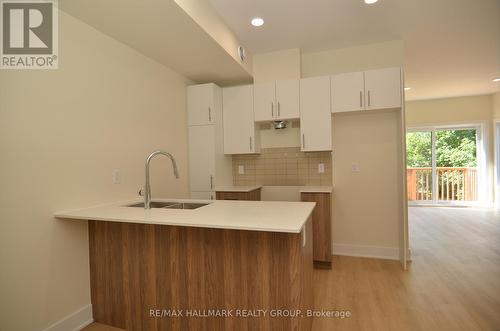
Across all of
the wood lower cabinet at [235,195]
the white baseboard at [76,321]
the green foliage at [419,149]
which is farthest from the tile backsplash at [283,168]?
the green foliage at [419,149]

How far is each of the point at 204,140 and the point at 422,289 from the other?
284 centimetres

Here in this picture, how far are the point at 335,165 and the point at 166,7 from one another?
263 cm

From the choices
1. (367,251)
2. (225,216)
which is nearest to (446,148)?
(367,251)

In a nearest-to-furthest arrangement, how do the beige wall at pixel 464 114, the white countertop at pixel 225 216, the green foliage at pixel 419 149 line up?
1. the white countertop at pixel 225 216
2. the beige wall at pixel 464 114
3. the green foliage at pixel 419 149

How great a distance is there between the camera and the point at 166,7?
6.15 ft

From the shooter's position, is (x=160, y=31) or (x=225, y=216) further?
(x=160, y=31)

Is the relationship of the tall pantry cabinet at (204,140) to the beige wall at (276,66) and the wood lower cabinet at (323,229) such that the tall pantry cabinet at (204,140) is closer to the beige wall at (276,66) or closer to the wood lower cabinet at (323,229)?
the beige wall at (276,66)

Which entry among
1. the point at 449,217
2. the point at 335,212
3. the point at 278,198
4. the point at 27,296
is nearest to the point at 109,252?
the point at 27,296

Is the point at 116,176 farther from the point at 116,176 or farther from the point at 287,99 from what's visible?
the point at 287,99

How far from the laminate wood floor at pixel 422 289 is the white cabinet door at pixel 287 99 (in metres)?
1.93

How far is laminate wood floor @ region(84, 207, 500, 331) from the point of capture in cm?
192

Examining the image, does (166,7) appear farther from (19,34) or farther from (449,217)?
A: (449,217)

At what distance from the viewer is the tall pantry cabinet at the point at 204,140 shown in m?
3.35

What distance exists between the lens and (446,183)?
6508 millimetres
